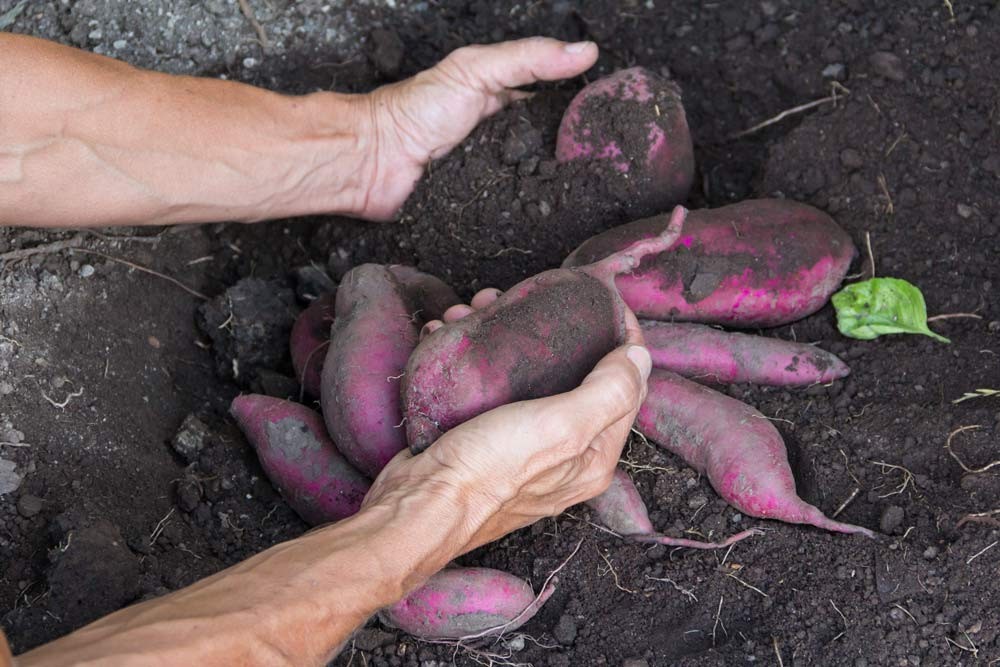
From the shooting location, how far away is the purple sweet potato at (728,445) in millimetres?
2250

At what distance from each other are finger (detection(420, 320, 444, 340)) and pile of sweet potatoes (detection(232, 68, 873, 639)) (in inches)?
2.0

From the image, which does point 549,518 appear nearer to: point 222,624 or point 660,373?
point 660,373

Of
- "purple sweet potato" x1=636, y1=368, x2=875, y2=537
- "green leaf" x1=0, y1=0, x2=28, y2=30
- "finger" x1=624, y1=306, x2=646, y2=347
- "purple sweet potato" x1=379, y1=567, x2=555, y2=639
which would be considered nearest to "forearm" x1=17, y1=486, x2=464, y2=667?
"purple sweet potato" x1=379, y1=567, x2=555, y2=639

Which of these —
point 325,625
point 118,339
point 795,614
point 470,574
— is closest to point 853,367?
point 795,614

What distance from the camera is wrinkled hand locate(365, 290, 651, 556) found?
6.39 feet

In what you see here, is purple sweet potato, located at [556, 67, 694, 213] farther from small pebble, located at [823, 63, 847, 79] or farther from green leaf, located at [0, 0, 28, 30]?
green leaf, located at [0, 0, 28, 30]

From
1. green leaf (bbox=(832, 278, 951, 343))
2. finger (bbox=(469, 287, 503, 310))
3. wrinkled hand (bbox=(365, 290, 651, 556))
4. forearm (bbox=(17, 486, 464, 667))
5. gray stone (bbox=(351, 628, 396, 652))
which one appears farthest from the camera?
green leaf (bbox=(832, 278, 951, 343))

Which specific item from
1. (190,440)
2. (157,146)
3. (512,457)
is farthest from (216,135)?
(512,457)

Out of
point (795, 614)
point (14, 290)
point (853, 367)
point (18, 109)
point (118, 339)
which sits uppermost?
point (18, 109)

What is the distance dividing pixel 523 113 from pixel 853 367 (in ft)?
3.98

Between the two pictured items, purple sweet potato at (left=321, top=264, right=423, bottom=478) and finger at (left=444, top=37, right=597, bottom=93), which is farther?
finger at (left=444, top=37, right=597, bottom=93)

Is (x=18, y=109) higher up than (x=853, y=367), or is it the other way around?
(x=18, y=109)

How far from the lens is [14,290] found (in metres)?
2.52

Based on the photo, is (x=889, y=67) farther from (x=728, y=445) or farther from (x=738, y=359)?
(x=728, y=445)
